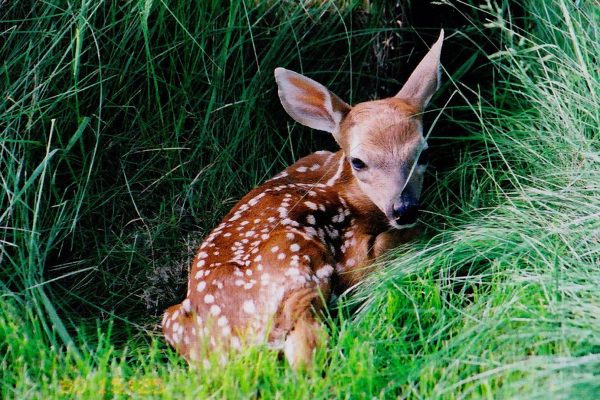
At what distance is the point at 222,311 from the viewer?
11.0 ft

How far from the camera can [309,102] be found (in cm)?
412

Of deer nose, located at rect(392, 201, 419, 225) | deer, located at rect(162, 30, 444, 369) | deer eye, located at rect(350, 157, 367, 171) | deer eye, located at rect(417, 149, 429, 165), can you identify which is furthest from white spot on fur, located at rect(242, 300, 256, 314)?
deer eye, located at rect(417, 149, 429, 165)

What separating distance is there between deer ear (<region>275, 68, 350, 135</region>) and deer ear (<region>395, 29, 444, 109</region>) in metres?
0.29

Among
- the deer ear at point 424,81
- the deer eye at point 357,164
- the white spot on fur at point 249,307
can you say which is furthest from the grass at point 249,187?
the deer eye at point 357,164

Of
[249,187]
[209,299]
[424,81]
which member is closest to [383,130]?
[424,81]

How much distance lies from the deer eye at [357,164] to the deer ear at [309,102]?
11.1 inches

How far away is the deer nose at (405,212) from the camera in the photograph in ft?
11.9

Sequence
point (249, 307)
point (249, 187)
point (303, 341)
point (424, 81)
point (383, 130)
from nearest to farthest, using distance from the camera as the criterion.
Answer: point (303, 341) < point (249, 307) < point (383, 130) < point (424, 81) < point (249, 187)

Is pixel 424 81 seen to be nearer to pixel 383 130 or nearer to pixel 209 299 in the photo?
pixel 383 130

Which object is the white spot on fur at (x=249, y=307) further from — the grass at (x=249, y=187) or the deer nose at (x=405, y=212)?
the deer nose at (x=405, y=212)

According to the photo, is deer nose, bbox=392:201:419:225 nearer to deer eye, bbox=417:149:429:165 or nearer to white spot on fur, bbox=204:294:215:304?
deer eye, bbox=417:149:429:165

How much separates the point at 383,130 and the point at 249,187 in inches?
35.2

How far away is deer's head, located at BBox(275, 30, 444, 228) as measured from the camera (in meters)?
3.74

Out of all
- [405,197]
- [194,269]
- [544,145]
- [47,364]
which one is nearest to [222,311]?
[194,269]
